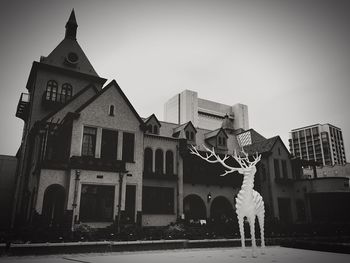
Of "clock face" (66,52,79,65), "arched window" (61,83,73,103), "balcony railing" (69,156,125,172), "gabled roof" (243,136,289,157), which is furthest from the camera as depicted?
"gabled roof" (243,136,289,157)

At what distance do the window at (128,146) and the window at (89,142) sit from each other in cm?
268

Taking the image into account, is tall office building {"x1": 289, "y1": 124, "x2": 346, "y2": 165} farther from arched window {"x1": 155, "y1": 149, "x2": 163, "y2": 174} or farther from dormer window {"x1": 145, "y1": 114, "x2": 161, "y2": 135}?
arched window {"x1": 155, "y1": 149, "x2": 163, "y2": 174}

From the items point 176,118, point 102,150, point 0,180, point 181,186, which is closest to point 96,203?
point 102,150

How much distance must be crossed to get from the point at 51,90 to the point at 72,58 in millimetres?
4384

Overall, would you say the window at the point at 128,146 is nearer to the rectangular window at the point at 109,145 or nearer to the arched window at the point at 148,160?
the rectangular window at the point at 109,145

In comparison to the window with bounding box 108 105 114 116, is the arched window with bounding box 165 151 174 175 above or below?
below

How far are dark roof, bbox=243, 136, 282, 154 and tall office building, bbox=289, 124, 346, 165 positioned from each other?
114961 mm

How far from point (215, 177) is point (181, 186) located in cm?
516

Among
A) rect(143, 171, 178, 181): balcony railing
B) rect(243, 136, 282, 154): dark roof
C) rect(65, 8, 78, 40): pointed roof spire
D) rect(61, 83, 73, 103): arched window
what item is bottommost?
rect(143, 171, 178, 181): balcony railing

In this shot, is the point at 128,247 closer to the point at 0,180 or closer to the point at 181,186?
the point at 181,186

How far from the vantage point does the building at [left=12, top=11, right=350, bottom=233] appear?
70.9 feet

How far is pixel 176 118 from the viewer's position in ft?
193

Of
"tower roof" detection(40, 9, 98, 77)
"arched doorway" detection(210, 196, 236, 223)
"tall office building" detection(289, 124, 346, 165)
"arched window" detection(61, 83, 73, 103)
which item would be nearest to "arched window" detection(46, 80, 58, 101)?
"arched window" detection(61, 83, 73, 103)

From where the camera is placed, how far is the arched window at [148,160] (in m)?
27.7
